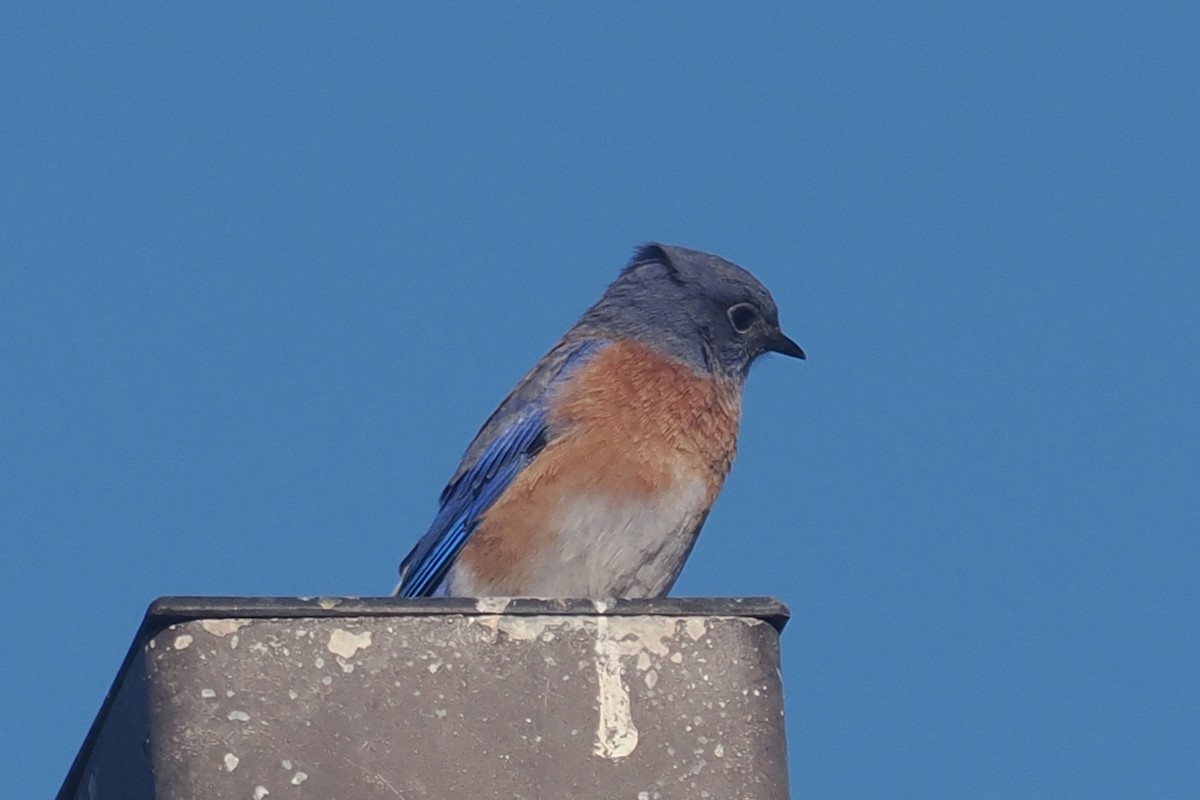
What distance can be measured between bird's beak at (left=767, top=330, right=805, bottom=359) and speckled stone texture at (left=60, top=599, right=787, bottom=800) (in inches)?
167

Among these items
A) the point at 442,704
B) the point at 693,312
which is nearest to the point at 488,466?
the point at 693,312

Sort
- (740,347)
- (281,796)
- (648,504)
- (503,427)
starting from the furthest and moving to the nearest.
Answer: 1. (740,347)
2. (503,427)
3. (648,504)
4. (281,796)

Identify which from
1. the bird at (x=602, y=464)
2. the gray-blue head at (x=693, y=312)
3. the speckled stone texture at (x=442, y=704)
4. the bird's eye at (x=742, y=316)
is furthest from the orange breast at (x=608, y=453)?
the speckled stone texture at (x=442, y=704)

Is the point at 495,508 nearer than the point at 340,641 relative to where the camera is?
No

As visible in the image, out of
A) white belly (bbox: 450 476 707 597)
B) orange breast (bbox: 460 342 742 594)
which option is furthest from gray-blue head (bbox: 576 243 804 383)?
white belly (bbox: 450 476 707 597)

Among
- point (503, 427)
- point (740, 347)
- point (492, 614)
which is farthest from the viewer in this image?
point (740, 347)

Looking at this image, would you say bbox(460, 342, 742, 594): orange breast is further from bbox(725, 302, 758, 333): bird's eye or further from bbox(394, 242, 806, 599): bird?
bbox(725, 302, 758, 333): bird's eye

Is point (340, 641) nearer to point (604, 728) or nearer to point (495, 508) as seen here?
point (604, 728)

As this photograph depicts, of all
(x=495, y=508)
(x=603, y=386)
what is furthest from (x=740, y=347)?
(x=495, y=508)

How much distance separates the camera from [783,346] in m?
9.12

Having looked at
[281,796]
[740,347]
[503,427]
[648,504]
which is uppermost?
[740,347]

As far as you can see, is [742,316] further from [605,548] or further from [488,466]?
[605,548]

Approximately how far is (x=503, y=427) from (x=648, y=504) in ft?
2.86

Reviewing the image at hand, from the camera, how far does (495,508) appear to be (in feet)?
25.7
